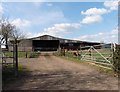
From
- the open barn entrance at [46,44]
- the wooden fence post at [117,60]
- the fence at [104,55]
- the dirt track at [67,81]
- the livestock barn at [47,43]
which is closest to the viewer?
the dirt track at [67,81]

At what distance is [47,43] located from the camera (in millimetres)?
78625

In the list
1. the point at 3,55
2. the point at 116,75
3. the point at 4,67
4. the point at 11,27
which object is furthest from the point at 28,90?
the point at 11,27

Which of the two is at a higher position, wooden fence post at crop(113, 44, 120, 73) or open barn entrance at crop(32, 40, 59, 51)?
open barn entrance at crop(32, 40, 59, 51)

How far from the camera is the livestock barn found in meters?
71.8

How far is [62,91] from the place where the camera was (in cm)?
779

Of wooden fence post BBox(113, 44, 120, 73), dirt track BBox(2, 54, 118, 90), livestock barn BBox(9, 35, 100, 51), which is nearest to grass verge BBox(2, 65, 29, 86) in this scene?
dirt track BBox(2, 54, 118, 90)

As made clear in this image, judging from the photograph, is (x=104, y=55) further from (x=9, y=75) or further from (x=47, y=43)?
(x=47, y=43)

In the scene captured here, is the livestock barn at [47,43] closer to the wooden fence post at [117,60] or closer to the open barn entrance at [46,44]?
the open barn entrance at [46,44]

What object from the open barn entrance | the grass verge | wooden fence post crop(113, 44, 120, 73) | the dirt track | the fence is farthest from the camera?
the open barn entrance

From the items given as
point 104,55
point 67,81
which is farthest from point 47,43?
point 67,81

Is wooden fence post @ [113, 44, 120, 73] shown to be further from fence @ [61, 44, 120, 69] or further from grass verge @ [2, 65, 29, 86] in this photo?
grass verge @ [2, 65, 29, 86]

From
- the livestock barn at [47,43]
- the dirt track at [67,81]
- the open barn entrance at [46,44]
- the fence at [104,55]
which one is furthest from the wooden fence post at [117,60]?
the open barn entrance at [46,44]

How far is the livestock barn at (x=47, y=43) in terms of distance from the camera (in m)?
71.8

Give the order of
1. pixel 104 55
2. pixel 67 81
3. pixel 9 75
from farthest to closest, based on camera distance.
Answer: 1. pixel 104 55
2. pixel 9 75
3. pixel 67 81
